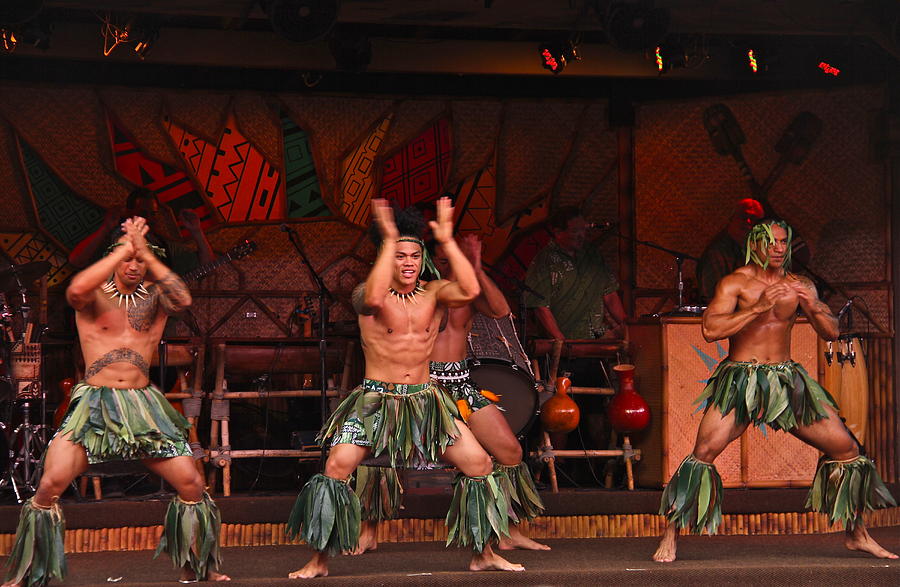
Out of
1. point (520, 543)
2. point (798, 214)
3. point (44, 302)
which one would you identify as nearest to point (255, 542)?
point (520, 543)

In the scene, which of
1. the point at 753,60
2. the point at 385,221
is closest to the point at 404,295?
the point at 385,221

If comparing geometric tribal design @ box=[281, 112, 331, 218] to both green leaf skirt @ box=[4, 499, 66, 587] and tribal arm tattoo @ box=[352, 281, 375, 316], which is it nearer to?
tribal arm tattoo @ box=[352, 281, 375, 316]

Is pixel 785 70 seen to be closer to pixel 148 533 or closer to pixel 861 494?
pixel 861 494

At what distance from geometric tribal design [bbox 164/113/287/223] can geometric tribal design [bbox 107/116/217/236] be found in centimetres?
9

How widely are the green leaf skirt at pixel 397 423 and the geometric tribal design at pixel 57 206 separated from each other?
3906 mm

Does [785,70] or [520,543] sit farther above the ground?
[785,70]

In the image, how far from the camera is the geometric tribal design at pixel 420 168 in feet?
31.2

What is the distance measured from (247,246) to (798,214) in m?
3.98

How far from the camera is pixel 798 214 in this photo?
361 inches

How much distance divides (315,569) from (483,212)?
4.30 metres

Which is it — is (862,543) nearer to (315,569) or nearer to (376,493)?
(376,493)

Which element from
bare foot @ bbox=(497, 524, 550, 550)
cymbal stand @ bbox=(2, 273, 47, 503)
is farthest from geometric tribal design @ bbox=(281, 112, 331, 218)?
bare foot @ bbox=(497, 524, 550, 550)

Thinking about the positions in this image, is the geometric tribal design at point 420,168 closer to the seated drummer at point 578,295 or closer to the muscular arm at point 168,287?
the seated drummer at point 578,295

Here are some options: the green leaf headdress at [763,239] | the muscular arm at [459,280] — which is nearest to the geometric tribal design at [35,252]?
the muscular arm at [459,280]
